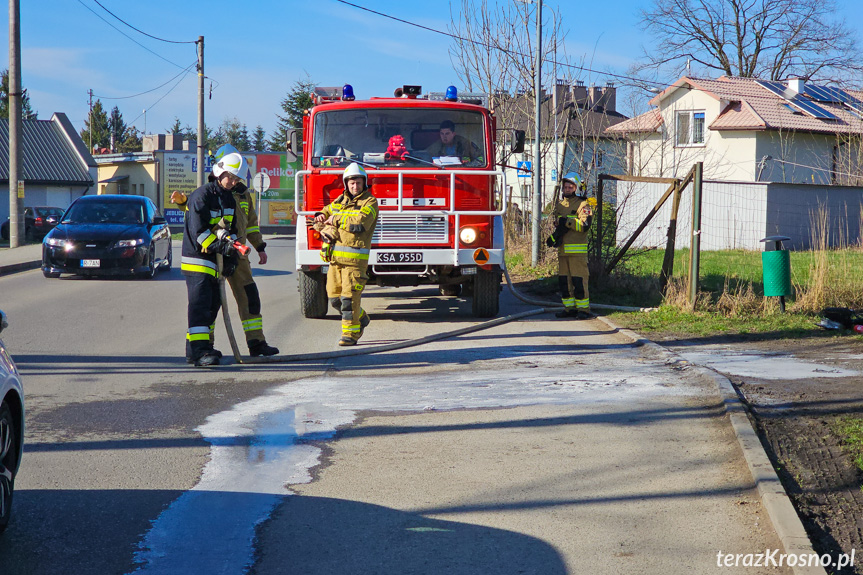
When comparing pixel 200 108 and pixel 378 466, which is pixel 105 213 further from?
pixel 200 108

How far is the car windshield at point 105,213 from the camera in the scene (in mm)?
17484

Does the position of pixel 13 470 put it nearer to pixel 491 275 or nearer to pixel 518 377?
pixel 518 377

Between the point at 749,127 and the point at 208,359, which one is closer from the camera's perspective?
the point at 208,359

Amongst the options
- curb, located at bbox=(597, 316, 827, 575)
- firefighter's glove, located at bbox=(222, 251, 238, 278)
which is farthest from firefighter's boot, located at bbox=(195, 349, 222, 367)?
curb, located at bbox=(597, 316, 827, 575)

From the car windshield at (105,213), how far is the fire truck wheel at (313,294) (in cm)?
720

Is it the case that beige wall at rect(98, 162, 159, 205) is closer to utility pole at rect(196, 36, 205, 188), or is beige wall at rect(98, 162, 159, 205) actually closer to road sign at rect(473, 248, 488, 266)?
utility pole at rect(196, 36, 205, 188)

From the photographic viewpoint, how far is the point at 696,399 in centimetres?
706

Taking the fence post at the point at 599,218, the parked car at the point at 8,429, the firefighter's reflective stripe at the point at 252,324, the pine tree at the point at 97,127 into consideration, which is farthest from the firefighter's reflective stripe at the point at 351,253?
the pine tree at the point at 97,127

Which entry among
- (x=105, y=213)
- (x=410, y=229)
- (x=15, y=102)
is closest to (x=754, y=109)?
(x=15, y=102)

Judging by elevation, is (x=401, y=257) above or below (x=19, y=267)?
above

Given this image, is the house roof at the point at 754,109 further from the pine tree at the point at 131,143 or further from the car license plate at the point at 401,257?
the pine tree at the point at 131,143

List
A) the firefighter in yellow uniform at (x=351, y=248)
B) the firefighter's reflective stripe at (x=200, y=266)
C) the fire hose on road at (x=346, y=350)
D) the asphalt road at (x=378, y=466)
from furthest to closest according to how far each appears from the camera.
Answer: the firefighter in yellow uniform at (x=351, y=248)
the fire hose on road at (x=346, y=350)
the firefighter's reflective stripe at (x=200, y=266)
the asphalt road at (x=378, y=466)

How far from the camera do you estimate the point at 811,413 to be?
6.51 meters

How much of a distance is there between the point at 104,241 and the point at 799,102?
33940 millimetres
